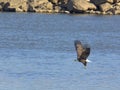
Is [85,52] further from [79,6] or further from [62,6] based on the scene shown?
[62,6]

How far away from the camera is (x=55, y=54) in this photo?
34062mm

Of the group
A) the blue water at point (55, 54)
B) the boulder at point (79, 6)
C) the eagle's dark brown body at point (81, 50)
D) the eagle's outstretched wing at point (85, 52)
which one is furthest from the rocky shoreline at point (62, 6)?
the eagle's outstretched wing at point (85, 52)

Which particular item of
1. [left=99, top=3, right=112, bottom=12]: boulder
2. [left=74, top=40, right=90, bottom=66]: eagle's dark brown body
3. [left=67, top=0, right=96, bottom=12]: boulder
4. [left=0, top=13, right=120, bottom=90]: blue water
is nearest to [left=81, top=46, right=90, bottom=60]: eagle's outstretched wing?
[left=74, top=40, right=90, bottom=66]: eagle's dark brown body

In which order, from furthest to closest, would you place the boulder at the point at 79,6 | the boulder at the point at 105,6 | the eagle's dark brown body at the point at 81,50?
the boulder at the point at 105,6, the boulder at the point at 79,6, the eagle's dark brown body at the point at 81,50

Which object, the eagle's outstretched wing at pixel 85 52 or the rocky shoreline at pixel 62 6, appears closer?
the eagle's outstretched wing at pixel 85 52

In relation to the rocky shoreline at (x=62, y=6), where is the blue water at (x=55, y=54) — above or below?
above

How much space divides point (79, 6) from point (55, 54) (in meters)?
31.0

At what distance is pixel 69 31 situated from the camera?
5016 cm

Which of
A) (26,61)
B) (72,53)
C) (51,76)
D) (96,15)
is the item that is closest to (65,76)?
(51,76)

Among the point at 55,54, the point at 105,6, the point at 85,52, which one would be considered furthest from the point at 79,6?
the point at 85,52

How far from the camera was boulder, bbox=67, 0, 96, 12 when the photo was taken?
64.1 meters

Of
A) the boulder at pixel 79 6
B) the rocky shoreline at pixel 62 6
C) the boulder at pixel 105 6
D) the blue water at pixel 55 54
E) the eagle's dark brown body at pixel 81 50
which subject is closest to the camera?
the eagle's dark brown body at pixel 81 50

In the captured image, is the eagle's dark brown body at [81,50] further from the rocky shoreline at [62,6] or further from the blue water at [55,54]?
the rocky shoreline at [62,6]

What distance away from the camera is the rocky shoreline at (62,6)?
215ft
